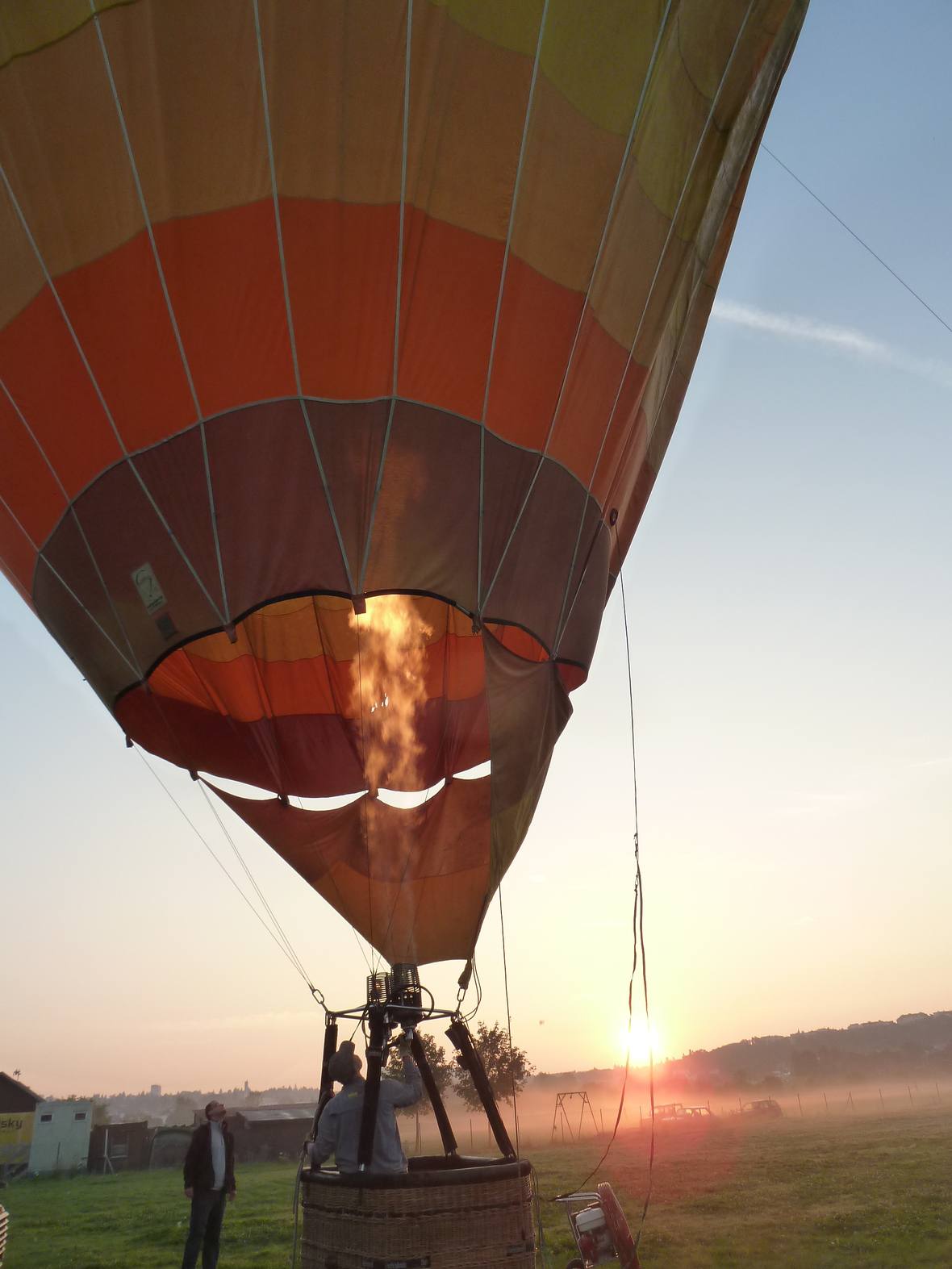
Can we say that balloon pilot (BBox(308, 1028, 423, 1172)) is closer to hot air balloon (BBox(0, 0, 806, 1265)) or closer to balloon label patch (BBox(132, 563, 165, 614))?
hot air balloon (BBox(0, 0, 806, 1265))

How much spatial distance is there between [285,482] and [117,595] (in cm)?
118

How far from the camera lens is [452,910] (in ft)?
18.3

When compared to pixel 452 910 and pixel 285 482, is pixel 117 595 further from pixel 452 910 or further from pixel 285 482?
pixel 452 910

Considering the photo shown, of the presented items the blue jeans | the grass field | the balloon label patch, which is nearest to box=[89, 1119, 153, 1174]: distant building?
the grass field

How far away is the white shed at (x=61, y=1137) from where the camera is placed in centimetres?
2705

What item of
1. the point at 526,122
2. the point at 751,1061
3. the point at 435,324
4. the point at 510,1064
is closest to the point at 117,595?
the point at 435,324

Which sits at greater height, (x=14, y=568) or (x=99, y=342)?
(x=99, y=342)

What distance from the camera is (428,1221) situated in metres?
3.71

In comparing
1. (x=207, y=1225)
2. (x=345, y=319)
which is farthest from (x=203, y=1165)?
(x=345, y=319)

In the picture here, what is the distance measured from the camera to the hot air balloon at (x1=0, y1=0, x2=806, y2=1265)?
481 centimetres

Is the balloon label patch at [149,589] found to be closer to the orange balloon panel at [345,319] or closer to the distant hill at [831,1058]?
the orange balloon panel at [345,319]

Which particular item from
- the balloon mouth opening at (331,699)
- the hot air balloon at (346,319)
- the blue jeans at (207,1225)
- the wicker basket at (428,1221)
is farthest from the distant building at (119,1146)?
the wicker basket at (428,1221)

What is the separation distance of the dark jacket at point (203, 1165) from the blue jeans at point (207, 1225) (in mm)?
67

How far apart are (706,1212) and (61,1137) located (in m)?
25.0
